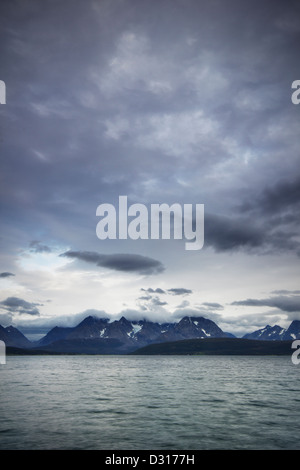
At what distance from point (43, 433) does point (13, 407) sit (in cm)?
1921

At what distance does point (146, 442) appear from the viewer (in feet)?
96.0

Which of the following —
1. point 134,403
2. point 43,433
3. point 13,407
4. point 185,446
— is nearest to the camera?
point 185,446
